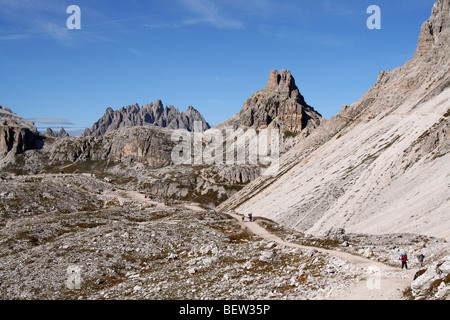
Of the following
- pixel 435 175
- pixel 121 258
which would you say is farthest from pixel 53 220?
pixel 435 175

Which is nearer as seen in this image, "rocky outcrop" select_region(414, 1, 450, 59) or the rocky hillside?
the rocky hillside

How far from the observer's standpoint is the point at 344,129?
465ft

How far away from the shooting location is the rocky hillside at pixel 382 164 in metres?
67.2

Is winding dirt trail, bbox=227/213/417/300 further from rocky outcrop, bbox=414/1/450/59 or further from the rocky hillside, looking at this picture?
rocky outcrop, bbox=414/1/450/59

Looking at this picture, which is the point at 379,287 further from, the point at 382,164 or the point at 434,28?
the point at 434,28

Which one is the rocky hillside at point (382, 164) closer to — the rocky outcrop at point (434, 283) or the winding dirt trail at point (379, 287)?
the winding dirt trail at point (379, 287)

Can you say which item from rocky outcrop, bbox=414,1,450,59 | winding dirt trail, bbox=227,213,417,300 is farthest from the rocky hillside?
winding dirt trail, bbox=227,213,417,300

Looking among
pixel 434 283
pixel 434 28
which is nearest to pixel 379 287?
pixel 434 283

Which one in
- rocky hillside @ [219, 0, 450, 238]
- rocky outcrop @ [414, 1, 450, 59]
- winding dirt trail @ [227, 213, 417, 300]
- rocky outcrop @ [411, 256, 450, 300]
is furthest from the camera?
rocky outcrop @ [414, 1, 450, 59]

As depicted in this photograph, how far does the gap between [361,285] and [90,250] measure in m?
40.1

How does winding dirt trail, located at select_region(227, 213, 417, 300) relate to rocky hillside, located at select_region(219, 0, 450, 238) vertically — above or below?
below

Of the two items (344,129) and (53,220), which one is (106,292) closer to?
(53,220)

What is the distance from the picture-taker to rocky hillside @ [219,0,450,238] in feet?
220
